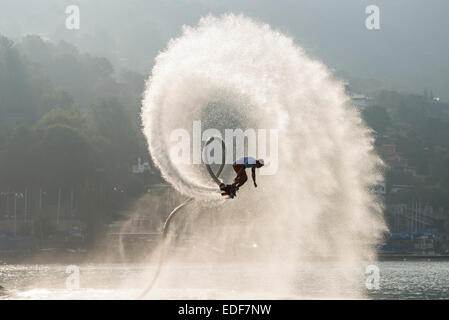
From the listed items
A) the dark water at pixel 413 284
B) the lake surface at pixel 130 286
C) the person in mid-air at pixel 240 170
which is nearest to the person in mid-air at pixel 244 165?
the person in mid-air at pixel 240 170

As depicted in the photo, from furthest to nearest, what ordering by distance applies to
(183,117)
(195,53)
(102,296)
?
1. (183,117)
2. (195,53)
3. (102,296)

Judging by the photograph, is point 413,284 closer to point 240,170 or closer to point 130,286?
point 130,286

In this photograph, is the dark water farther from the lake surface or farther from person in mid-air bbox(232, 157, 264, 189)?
person in mid-air bbox(232, 157, 264, 189)

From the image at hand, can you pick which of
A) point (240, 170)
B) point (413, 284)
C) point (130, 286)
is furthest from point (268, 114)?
point (413, 284)

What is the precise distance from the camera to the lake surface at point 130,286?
1946 inches

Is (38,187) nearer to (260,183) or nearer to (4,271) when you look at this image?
(4,271)

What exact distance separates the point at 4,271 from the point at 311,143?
6445 centimetres

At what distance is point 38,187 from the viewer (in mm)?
185750

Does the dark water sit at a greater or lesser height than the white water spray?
lesser

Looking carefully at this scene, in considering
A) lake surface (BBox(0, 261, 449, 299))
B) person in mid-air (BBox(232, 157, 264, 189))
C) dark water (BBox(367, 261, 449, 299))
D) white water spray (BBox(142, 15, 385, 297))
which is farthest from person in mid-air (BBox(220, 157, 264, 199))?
dark water (BBox(367, 261, 449, 299))

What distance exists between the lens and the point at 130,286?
69562 mm

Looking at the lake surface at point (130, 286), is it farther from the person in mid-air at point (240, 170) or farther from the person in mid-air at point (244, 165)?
the person in mid-air at point (244, 165)

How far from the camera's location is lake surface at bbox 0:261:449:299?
49438 mm
